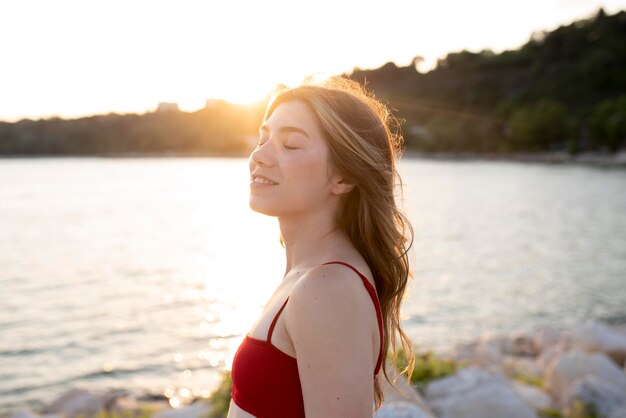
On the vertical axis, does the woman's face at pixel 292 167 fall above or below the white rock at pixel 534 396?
above

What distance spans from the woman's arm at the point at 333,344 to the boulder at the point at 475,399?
4.79 metres

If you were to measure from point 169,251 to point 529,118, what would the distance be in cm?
8876

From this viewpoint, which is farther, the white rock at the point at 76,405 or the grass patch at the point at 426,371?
the white rock at the point at 76,405

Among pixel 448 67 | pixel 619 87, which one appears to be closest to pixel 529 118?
pixel 619 87

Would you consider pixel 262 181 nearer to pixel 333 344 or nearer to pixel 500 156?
pixel 333 344

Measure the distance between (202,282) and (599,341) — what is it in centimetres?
1481

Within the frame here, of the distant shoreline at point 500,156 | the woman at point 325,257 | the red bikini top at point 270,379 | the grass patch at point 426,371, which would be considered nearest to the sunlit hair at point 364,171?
the woman at point 325,257

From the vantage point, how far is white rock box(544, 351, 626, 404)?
791cm

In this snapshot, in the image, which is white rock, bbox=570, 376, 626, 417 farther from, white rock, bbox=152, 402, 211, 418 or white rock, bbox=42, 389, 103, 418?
white rock, bbox=42, 389, 103, 418

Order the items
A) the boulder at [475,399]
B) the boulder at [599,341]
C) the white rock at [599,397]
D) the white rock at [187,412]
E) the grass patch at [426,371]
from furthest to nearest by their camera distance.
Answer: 1. the boulder at [599,341]
2. the grass patch at [426,371]
3. the white rock at [187,412]
4. the white rock at [599,397]
5. the boulder at [475,399]

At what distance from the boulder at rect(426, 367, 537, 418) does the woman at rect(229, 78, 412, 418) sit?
13.9 ft

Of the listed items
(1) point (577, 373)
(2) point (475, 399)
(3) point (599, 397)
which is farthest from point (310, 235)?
(1) point (577, 373)

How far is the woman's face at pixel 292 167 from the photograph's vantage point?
1.98m

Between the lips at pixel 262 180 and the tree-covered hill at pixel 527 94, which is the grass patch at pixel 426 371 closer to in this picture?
the lips at pixel 262 180
